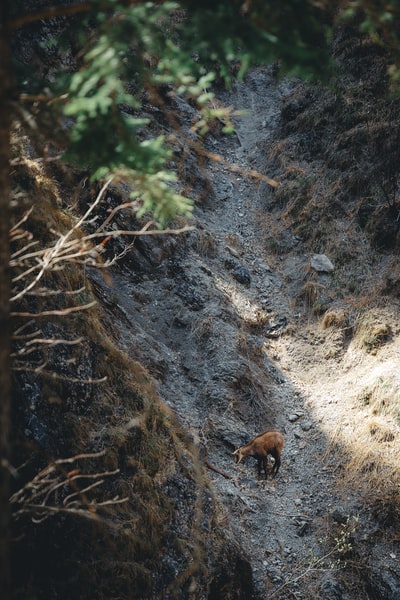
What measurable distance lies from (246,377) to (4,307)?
7.16 m

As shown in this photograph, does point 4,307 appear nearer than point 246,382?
Yes

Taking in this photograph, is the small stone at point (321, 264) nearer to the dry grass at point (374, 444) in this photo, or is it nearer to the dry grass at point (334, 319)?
the dry grass at point (334, 319)

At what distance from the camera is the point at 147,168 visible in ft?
10.3

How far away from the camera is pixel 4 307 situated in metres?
2.70

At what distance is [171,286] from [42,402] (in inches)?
226

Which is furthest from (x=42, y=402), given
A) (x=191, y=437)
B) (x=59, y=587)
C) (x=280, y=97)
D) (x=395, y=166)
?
(x=280, y=97)

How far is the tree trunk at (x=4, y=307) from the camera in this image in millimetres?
2605

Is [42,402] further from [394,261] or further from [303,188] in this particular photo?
[303,188]

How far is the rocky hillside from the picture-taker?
5.04m

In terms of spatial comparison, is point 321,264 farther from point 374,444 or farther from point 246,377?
point 374,444

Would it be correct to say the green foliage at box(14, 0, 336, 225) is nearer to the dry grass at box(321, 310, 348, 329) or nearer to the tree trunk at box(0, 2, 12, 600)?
the tree trunk at box(0, 2, 12, 600)

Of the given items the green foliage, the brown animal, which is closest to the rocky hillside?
the brown animal

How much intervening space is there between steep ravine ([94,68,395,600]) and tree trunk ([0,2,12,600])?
4891mm

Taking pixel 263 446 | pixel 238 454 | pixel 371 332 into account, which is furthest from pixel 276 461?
pixel 371 332
